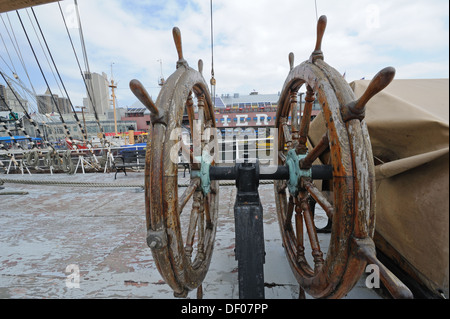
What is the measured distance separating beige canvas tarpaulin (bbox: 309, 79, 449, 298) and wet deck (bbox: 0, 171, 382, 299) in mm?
740

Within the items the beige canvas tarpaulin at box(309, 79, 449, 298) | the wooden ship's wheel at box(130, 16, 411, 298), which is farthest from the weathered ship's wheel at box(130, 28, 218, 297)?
the beige canvas tarpaulin at box(309, 79, 449, 298)

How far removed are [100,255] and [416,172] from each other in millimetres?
2265

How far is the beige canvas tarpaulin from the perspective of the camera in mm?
740

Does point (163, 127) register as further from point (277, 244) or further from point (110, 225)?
point (110, 225)

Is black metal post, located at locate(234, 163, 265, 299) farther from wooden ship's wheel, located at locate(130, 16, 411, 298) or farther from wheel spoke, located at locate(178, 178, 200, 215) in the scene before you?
wheel spoke, located at locate(178, 178, 200, 215)

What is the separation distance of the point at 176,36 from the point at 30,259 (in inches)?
86.2

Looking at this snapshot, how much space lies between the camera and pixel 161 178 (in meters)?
0.92

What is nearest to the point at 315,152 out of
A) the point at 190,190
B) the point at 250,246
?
the point at 250,246

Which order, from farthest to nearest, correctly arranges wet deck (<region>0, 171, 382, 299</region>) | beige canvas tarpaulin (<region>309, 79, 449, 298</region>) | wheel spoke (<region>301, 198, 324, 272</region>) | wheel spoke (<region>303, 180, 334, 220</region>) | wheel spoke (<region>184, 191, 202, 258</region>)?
wet deck (<region>0, 171, 382, 299</region>) < wheel spoke (<region>184, 191, 202, 258</region>) < wheel spoke (<region>301, 198, 324, 272</region>) < wheel spoke (<region>303, 180, 334, 220</region>) < beige canvas tarpaulin (<region>309, 79, 449, 298</region>)

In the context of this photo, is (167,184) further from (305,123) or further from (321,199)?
(305,123)

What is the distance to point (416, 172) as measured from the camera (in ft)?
2.77

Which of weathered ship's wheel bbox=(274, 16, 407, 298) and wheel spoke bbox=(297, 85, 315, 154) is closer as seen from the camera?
weathered ship's wheel bbox=(274, 16, 407, 298)

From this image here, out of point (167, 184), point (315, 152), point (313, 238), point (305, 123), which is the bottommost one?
point (313, 238)
